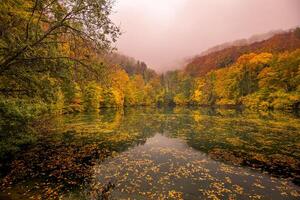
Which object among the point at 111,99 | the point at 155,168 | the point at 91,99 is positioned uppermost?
the point at 111,99

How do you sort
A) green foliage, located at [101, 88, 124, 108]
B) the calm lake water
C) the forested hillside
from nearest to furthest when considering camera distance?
the calm lake water
the forested hillside
green foliage, located at [101, 88, 124, 108]

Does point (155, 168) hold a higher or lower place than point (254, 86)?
lower

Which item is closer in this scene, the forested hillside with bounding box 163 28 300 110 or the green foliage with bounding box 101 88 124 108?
the forested hillside with bounding box 163 28 300 110

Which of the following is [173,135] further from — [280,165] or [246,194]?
[246,194]

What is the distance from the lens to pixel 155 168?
14062mm

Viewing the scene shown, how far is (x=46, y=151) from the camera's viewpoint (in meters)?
16.9

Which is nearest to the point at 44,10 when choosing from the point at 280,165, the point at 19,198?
the point at 19,198

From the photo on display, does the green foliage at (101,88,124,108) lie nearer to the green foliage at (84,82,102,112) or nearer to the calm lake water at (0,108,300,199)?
the green foliage at (84,82,102,112)

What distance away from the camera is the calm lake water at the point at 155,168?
414 inches

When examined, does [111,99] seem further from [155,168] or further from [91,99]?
[155,168]

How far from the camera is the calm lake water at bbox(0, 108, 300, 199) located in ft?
34.5

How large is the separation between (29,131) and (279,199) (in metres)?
15.6

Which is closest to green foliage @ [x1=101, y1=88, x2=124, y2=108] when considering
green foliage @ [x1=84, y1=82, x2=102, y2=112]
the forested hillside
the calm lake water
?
green foliage @ [x1=84, y1=82, x2=102, y2=112]

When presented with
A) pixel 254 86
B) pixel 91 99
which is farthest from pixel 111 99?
pixel 254 86
